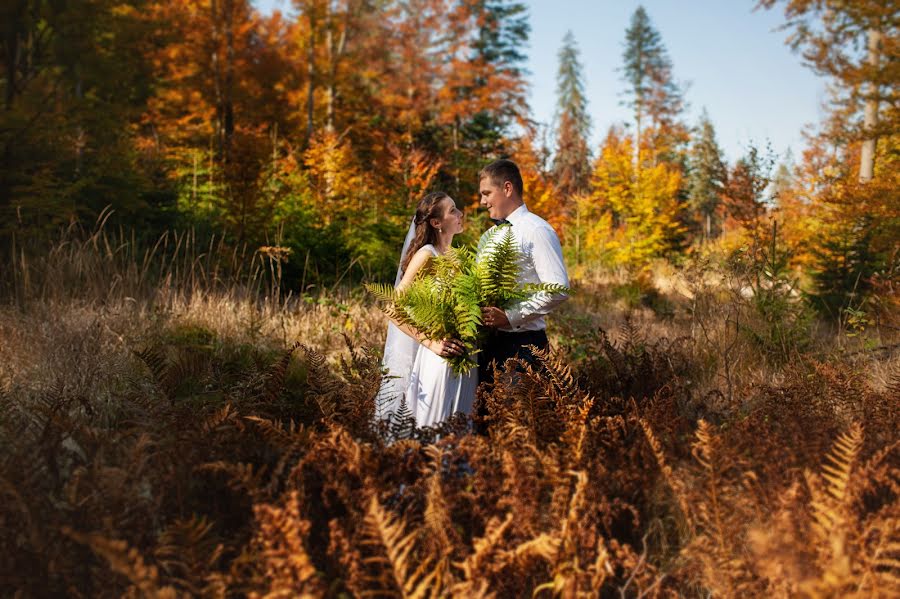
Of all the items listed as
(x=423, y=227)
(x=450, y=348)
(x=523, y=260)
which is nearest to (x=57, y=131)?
(x=423, y=227)

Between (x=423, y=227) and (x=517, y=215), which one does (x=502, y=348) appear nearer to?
(x=517, y=215)

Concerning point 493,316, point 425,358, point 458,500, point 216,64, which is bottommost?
point 458,500

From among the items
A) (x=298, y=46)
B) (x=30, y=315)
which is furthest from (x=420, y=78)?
(x=30, y=315)

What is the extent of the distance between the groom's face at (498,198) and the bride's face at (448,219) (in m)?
0.41

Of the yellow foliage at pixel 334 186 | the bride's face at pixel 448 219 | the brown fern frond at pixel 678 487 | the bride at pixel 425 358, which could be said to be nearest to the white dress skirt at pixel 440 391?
the bride at pixel 425 358

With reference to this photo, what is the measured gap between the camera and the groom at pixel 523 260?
3.12 m

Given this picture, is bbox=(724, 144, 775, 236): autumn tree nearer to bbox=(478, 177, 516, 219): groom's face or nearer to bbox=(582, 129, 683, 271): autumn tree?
bbox=(478, 177, 516, 219): groom's face

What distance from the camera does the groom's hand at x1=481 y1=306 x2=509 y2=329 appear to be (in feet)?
8.68

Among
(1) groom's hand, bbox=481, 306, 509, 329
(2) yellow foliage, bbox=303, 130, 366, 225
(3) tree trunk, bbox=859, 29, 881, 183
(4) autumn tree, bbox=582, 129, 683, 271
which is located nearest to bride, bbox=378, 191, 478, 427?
(1) groom's hand, bbox=481, 306, 509, 329

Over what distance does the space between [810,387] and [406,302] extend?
6.25 ft

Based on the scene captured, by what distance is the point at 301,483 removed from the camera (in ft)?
5.92

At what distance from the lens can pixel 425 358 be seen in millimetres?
3131

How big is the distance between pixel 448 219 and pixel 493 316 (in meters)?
1.25

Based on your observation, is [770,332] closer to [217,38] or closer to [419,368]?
[419,368]
